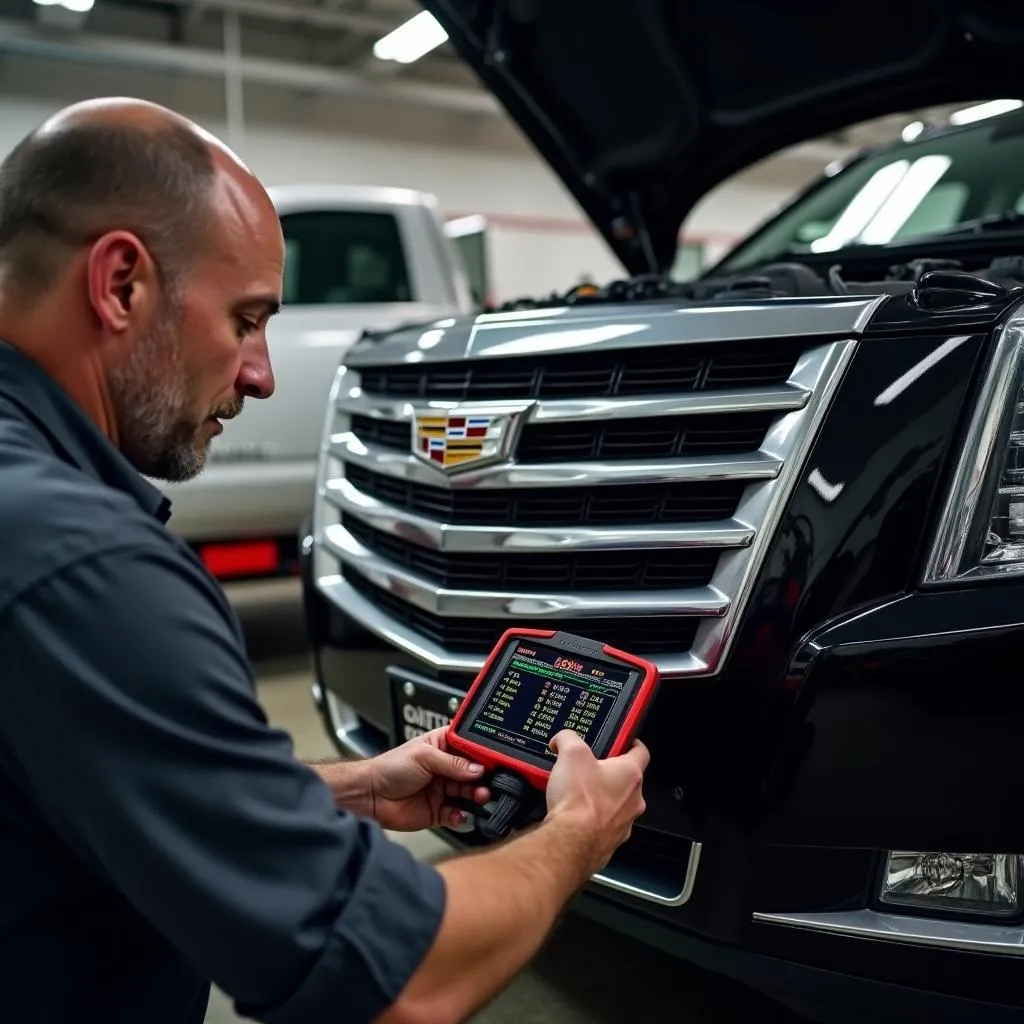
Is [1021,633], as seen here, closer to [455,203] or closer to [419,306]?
[419,306]

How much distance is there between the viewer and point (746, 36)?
251cm

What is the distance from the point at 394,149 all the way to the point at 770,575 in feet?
37.3

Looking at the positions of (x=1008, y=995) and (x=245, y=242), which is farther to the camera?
(x=1008, y=995)

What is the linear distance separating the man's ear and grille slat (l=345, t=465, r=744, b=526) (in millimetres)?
881

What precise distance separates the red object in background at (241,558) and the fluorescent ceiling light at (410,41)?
22.7 feet

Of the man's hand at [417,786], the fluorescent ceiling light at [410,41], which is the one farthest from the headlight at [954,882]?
the fluorescent ceiling light at [410,41]

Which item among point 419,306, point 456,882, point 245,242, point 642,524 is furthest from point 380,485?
point 419,306

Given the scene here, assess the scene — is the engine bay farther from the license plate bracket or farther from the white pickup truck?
the white pickup truck

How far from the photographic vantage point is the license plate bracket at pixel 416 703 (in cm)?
174

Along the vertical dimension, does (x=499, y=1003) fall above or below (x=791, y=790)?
below

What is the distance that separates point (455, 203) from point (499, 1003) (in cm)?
1139

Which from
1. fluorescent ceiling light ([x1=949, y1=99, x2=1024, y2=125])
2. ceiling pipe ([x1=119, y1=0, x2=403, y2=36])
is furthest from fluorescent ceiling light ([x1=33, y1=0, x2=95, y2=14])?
fluorescent ceiling light ([x1=949, y1=99, x2=1024, y2=125])

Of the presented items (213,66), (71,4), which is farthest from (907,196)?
(213,66)

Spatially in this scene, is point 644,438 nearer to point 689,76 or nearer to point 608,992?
point 608,992
